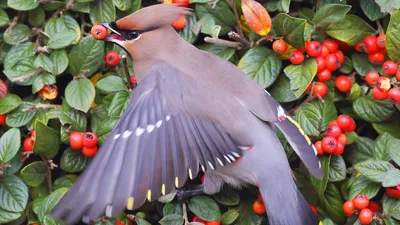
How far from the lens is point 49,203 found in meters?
3.15

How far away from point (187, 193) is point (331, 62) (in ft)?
2.60

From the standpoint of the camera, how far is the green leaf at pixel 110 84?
3.24 meters

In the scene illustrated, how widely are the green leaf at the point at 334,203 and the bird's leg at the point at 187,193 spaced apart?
505 millimetres

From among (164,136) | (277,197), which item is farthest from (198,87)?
(277,197)

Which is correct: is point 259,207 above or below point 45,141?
below

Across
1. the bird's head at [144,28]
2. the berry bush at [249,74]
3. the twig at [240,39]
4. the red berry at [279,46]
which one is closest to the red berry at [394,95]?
the berry bush at [249,74]

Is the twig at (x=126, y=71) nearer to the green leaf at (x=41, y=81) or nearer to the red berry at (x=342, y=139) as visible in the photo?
the green leaf at (x=41, y=81)

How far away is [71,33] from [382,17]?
50.9 inches

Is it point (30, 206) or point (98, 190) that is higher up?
point (98, 190)

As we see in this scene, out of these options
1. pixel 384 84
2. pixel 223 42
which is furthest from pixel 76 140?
pixel 384 84

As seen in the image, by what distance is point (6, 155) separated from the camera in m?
3.15

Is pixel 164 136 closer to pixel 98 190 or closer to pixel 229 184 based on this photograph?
pixel 98 190

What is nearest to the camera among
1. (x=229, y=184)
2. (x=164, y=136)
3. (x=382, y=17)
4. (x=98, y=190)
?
(x=98, y=190)

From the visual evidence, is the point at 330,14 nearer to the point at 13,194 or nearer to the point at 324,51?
the point at 324,51
